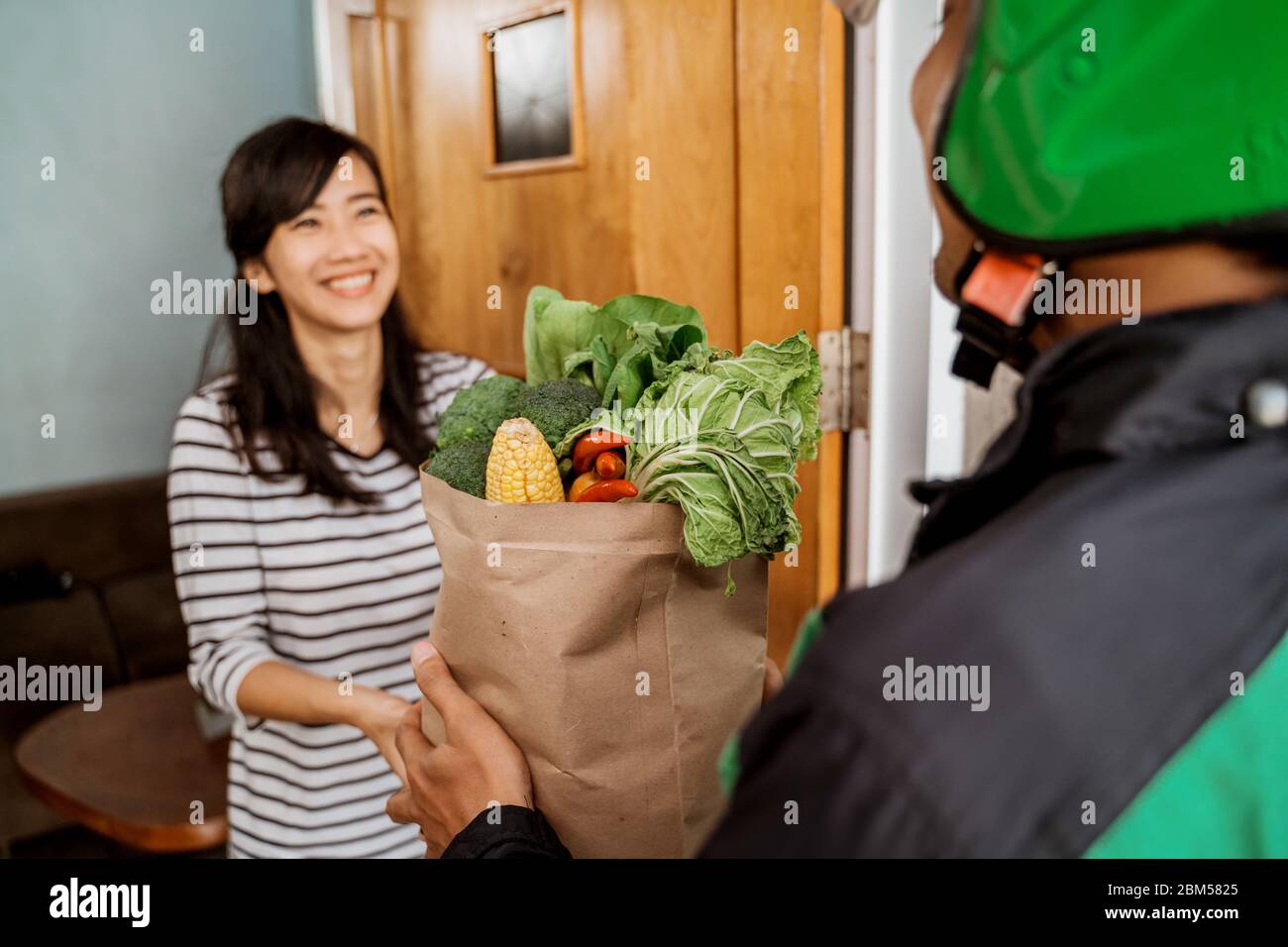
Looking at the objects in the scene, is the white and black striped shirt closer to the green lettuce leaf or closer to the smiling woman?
the smiling woman

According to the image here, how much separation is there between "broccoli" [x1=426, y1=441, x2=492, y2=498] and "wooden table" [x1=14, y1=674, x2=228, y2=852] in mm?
1010

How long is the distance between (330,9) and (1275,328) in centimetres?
253

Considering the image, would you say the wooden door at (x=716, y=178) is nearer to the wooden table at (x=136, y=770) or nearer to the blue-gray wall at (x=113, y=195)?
the wooden table at (x=136, y=770)

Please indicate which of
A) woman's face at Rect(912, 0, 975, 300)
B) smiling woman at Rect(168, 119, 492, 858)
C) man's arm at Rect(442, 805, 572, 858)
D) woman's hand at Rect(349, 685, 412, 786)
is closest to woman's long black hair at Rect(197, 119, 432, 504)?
smiling woman at Rect(168, 119, 492, 858)

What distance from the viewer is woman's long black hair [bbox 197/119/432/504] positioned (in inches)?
58.0

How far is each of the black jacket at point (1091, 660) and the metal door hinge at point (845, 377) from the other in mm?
984

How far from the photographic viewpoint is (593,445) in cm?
82

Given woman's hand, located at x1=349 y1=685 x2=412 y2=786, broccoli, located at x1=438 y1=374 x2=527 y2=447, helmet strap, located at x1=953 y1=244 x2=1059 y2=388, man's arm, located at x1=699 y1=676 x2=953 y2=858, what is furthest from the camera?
woman's hand, located at x1=349 y1=685 x2=412 y2=786

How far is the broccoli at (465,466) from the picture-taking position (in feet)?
2.70

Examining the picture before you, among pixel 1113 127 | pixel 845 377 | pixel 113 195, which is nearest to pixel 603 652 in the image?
pixel 1113 127

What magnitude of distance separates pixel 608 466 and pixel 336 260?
90 cm

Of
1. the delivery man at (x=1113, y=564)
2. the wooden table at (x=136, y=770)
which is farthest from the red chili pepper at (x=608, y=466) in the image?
the wooden table at (x=136, y=770)

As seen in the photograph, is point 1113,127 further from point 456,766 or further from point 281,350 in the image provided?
point 281,350

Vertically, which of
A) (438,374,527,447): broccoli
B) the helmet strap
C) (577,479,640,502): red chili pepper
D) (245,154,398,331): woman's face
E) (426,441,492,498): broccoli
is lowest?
(577,479,640,502): red chili pepper
